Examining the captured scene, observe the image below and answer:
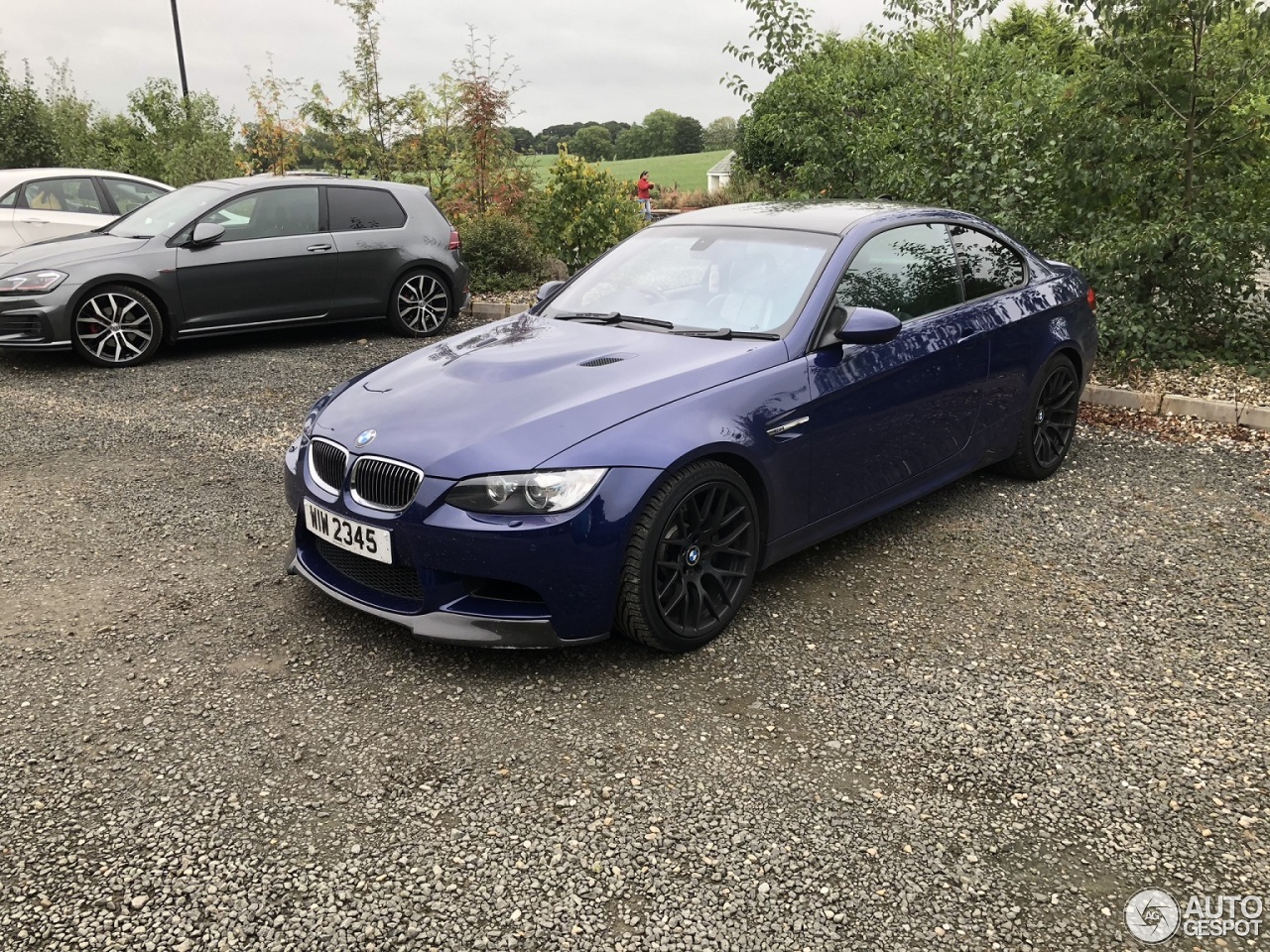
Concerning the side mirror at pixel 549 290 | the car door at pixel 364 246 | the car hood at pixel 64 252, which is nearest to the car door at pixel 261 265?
the car door at pixel 364 246

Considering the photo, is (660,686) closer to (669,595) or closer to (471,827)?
(669,595)

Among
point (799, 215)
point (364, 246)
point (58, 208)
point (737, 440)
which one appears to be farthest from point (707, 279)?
point (58, 208)

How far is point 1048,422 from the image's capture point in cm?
570

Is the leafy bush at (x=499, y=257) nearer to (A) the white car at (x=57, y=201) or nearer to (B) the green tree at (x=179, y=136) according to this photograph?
(A) the white car at (x=57, y=201)

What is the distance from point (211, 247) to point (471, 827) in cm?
734

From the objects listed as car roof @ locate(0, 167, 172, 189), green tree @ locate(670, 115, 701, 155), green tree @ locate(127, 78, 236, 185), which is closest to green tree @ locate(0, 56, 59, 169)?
green tree @ locate(127, 78, 236, 185)

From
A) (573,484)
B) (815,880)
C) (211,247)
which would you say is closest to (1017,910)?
(815,880)

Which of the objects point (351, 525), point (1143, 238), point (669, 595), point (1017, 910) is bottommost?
point (1017, 910)

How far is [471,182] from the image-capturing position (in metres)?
14.0

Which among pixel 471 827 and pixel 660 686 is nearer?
pixel 471 827

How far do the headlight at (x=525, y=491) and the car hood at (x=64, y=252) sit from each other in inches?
256

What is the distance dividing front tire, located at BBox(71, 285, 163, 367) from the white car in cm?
338

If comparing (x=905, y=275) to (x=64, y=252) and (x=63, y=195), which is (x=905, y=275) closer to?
(x=64, y=252)

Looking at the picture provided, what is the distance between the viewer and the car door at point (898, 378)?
4203mm
